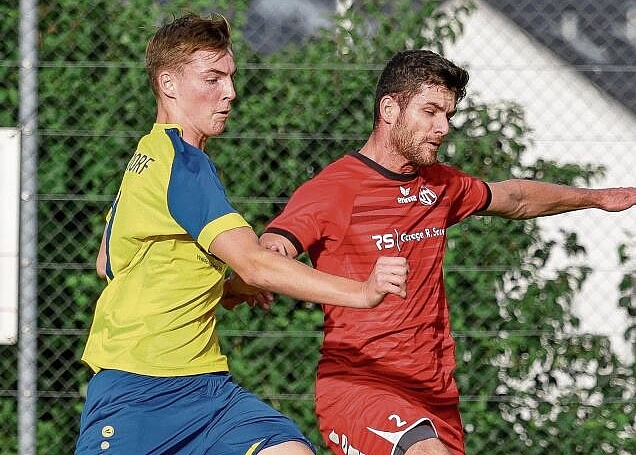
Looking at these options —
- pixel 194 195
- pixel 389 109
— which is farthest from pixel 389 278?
pixel 389 109

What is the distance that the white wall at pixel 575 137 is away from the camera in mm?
6215

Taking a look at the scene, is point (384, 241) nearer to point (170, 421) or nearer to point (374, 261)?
point (374, 261)

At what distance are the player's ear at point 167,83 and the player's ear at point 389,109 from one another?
918mm

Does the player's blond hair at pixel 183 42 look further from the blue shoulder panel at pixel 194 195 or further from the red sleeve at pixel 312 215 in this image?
the red sleeve at pixel 312 215

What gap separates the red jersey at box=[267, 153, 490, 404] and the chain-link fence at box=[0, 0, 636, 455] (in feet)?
5.20

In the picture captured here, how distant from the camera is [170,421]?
3.81m

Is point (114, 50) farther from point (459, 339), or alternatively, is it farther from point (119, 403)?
point (119, 403)

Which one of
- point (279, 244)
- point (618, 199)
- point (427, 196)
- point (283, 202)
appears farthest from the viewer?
point (283, 202)

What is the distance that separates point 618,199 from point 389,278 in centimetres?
211

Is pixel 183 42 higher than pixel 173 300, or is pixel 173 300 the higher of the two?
pixel 183 42

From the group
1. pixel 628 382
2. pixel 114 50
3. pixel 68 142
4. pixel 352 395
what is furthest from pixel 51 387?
pixel 628 382

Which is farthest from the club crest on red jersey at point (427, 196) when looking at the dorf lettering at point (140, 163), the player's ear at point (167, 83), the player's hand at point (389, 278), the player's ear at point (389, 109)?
the player's hand at point (389, 278)

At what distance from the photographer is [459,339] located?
241 inches

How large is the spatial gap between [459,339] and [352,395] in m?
1.83
